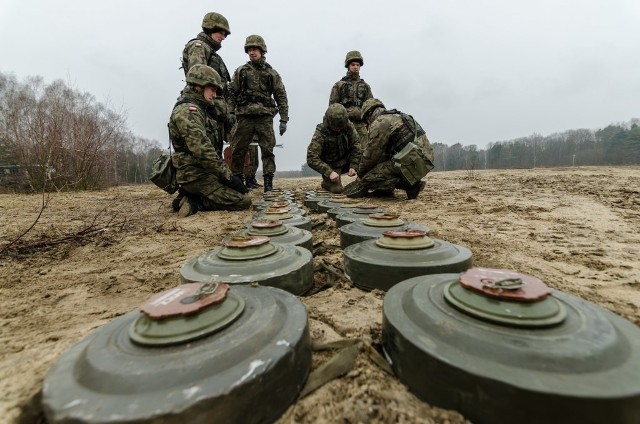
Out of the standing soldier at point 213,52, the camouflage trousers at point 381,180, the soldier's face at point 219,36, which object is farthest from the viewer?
the soldier's face at point 219,36

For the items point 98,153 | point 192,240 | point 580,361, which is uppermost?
point 98,153

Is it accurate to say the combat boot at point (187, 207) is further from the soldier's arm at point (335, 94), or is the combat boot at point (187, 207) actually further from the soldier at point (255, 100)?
the soldier's arm at point (335, 94)

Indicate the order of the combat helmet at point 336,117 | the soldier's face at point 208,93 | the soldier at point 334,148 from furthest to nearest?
the soldier at point 334,148
the combat helmet at point 336,117
the soldier's face at point 208,93

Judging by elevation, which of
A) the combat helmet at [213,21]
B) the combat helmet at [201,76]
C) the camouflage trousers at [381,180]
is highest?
the combat helmet at [213,21]

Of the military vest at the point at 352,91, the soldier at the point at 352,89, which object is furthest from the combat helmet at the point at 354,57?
the military vest at the point at 352,91

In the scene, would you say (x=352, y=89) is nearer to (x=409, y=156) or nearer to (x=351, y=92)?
(x=351, y=92)

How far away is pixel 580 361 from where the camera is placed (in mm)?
752

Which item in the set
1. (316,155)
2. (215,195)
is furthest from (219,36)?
A: (215,195)

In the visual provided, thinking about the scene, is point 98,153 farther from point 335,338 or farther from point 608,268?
point 608,268

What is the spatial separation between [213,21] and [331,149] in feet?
9.94

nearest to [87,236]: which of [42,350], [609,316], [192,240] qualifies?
[192,240]

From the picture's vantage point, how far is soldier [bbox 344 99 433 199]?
4.54m

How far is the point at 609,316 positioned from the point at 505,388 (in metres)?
0.52

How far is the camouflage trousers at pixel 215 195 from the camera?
4.25 meters
